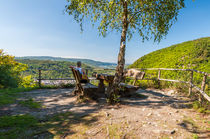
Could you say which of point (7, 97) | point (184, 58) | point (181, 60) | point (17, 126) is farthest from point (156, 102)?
point (184, 58)

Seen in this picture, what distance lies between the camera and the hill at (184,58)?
7935 millimetres

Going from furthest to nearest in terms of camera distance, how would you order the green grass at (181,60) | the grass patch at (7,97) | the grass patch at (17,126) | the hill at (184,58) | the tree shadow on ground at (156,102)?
the hill at (184,58), the green grass at (181,60), the grass patch at (7,97), the tree shadow on ground at (156,102), the grass patch at (17,126)

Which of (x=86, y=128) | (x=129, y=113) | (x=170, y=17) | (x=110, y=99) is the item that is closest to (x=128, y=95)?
(x=110, y=99)

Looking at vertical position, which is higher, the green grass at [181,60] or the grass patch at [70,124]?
the green grass at [181,60]

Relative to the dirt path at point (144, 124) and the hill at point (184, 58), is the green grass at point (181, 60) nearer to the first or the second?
the hill at point (184, 58)

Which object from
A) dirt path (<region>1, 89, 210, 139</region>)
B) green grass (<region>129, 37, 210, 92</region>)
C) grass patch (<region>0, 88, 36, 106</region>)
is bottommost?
grass patch (<region>0, 88, 36, 106</region>)

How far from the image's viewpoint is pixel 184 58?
920 cm

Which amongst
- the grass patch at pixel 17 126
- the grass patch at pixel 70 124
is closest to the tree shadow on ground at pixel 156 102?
the grass patch at pixel 70 124

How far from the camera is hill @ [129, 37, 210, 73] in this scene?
7935 millimetres

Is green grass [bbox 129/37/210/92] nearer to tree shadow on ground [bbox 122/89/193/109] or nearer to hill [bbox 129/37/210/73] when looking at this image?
hill [bbox 129/37/210/73]

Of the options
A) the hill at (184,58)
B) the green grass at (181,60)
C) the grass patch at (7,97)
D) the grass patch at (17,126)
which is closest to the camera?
the grass patch at (17,126)

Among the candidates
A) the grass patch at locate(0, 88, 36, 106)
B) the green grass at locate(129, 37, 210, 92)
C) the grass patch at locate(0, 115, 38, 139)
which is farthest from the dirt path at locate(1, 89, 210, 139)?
the green grass at locate(129, 37, 210, 92)

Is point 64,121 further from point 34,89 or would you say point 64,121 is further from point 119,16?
point 34,89

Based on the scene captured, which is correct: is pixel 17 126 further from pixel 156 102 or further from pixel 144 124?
pixel 156 102
